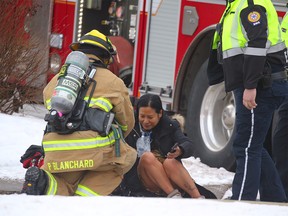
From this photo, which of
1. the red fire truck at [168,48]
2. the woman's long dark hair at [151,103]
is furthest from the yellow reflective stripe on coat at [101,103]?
the red fire truck at [168,48]

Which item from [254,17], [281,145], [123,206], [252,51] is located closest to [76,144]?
[123,206]

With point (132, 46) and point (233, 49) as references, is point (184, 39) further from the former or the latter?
point (233, 49)

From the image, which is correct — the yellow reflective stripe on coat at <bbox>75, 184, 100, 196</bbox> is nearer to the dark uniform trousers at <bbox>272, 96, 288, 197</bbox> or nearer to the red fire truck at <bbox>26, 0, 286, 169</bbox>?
the dark uniform trousers at <bbox>272, 96, 288, 197</bbox>

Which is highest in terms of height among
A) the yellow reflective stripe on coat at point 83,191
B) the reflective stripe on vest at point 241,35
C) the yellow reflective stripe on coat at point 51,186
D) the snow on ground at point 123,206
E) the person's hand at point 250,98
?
the reflective stripe on vest at point 241,35

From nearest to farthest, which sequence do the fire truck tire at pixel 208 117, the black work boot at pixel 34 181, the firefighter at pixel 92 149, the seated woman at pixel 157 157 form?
the black work boot at pixel 34 181, the firefighter at pixel 92 149, the seated woman at pixel 157 157, the fire truck tire at pixel 208 117

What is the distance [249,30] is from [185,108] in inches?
142

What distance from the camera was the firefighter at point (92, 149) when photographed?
5.72m

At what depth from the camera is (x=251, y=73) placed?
6.25 meters

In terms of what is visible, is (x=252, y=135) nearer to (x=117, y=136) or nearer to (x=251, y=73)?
(x=251, y=73)

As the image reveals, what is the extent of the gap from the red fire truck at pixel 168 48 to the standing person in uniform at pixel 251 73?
2029 millimetres

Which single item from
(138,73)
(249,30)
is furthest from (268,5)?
(138,73)

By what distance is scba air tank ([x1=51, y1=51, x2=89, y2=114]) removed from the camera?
5.60 meters

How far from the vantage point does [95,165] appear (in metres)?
5.73

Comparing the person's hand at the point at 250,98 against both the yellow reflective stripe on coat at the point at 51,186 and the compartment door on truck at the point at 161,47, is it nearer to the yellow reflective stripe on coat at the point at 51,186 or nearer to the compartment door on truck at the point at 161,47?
the yellow reflective stripe on coat at the point at 51,186
